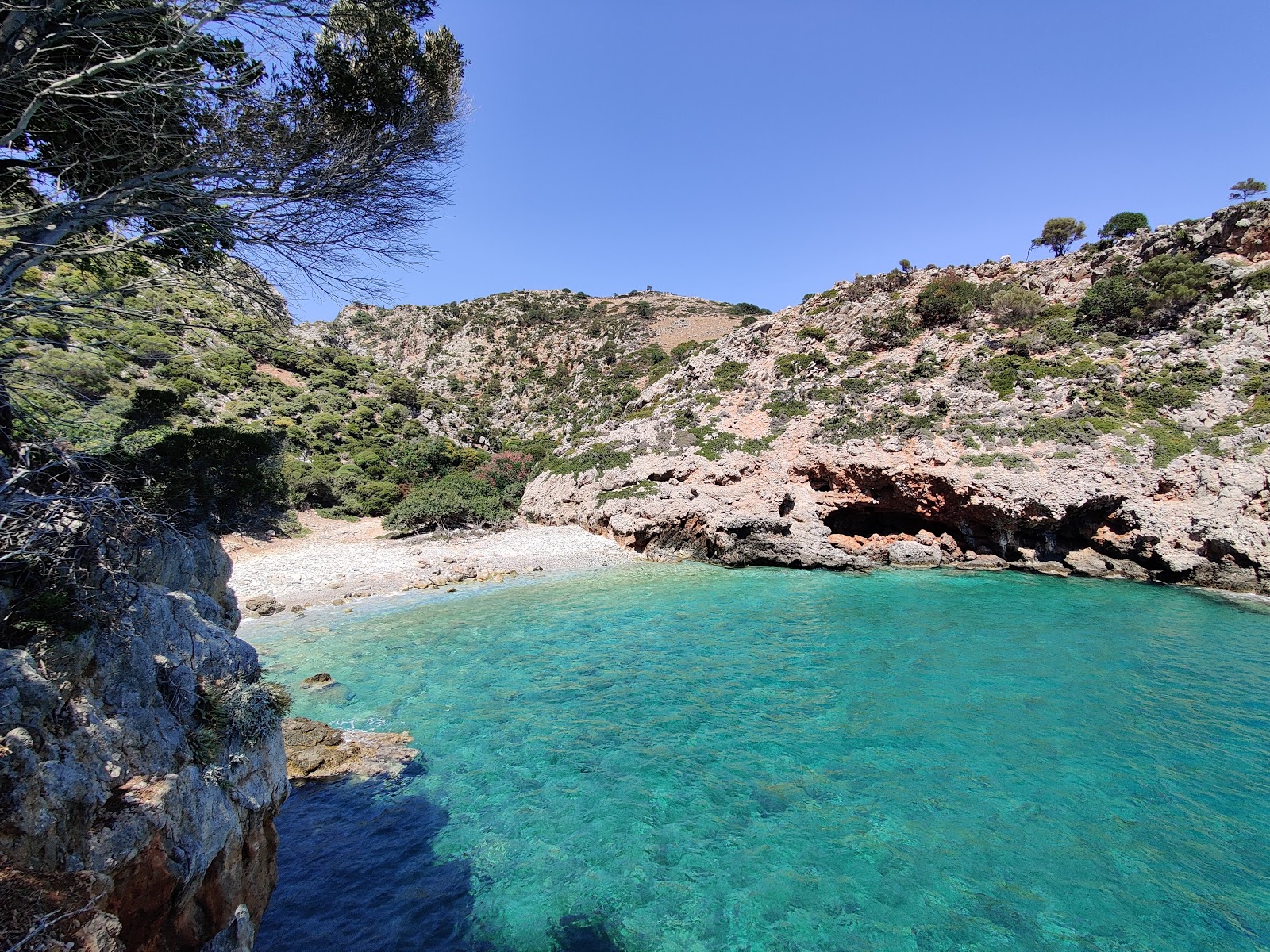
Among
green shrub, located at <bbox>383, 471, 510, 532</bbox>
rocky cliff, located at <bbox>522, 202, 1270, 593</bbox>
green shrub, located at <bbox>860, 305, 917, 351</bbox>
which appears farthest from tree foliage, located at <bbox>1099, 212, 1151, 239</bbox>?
green shrub, located at <bbox>383, 471, 510, 532</bbox>

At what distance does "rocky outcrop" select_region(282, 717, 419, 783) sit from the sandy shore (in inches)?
338

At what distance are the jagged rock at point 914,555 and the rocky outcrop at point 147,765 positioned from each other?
67.6 ft

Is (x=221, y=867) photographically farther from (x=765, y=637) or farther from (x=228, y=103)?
(x=765, y=637)

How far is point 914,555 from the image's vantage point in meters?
20.6

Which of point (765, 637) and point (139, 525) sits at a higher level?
point (139, 525)

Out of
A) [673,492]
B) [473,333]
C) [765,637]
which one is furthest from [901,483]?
[473,333]

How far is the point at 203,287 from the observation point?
6434 millimetres

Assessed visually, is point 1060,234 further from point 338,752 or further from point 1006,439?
point 338,752

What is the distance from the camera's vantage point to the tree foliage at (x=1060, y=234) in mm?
34969

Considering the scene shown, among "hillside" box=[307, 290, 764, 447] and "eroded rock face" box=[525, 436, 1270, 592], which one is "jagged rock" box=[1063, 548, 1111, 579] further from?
"hillside" box=[307, 290, 764, 447]

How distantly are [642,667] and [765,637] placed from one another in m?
3.31

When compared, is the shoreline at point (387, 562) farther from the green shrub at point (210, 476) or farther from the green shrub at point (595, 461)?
the green shrub at point (595, 461)

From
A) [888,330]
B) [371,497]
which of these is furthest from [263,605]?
[888,330]

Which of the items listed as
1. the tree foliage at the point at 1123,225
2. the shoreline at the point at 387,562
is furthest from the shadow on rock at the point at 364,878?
the tree foliage at the point at 1123,225
